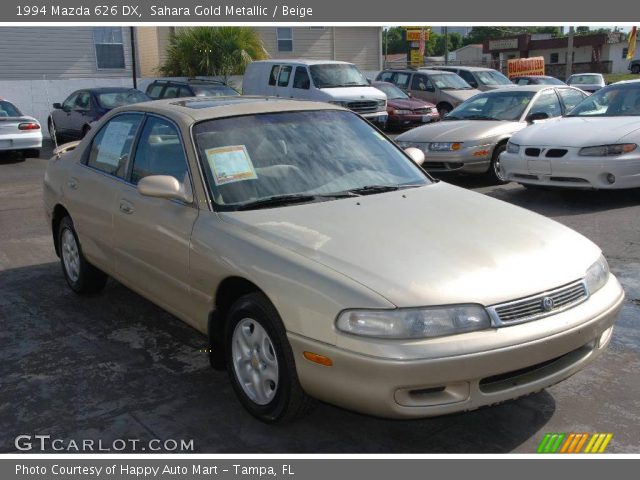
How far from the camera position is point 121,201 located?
4926 millimetres

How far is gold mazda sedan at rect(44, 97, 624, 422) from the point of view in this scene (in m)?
3.16

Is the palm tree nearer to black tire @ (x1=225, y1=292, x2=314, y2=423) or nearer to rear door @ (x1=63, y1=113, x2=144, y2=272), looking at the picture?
rear door @ (x1=63, y1=113, x2=144, y2=272)

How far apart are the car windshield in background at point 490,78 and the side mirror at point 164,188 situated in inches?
802

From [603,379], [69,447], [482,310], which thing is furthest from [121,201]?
[603,379]

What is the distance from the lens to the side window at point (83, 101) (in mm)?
17234

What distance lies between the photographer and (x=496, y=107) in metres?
11.7

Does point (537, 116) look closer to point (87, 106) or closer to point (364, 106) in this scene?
point (364, 106)

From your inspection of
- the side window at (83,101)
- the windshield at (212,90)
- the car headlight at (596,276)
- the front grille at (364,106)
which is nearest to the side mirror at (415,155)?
the car headlight at (596,276)

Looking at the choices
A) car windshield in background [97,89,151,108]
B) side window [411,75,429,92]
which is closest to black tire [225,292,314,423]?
car windshield in background [97,89,151,108]

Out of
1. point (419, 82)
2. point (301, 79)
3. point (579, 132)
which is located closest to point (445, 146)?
point (579, 132)

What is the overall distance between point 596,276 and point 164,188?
7.82ft

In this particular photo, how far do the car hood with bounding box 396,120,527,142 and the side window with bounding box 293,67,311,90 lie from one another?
295 inches

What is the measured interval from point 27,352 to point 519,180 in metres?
6.76
